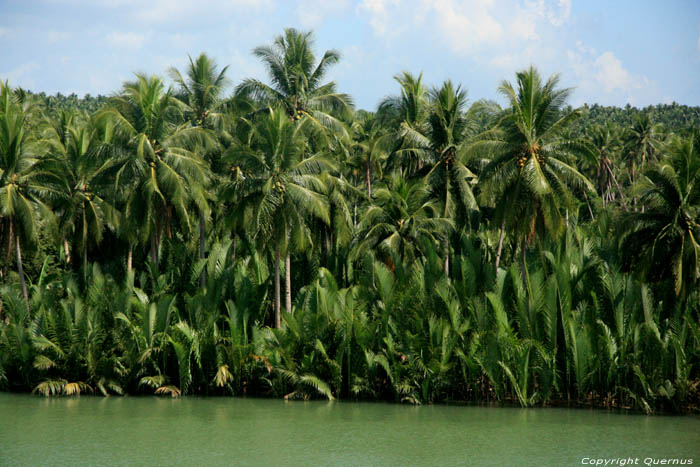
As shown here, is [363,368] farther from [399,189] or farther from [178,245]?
[178,245]

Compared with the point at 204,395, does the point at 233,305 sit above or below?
above

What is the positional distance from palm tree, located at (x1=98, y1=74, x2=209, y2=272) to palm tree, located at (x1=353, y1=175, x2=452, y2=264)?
719 cm

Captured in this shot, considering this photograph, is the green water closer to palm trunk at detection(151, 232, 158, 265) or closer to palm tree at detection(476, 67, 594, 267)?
palm tree at detection(476, 67, 594, 267)

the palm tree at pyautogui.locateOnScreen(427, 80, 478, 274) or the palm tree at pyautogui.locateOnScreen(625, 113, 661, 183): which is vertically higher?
the palm tree at pyautogui.locateOnScreen(625, 113, 661, 183)

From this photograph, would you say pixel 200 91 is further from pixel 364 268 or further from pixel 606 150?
pixel 606 150

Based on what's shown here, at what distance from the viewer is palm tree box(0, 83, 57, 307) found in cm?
3075

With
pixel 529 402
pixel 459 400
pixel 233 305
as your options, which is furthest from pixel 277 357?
pixel 529 402

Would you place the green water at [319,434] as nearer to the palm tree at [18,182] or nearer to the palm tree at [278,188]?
the palm tree at [278,188]

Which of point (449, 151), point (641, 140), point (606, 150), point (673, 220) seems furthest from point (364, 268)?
point (606, 150)

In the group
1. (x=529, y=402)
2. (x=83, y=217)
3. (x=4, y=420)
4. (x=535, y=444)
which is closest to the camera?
(x=535, y=444)

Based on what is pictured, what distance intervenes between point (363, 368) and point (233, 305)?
17.9 feet

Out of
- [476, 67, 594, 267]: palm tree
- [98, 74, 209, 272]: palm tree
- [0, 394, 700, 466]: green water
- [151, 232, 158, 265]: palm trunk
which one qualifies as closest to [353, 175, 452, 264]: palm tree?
[476, 67, 594, 267]: palm tree

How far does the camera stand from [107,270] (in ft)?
119

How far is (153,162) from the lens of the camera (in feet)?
101
